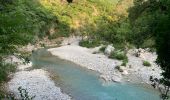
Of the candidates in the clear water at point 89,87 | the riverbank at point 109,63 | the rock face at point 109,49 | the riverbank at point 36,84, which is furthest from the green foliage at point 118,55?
the riverbank at point 36,84

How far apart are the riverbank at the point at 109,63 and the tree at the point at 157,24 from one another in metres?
15.3

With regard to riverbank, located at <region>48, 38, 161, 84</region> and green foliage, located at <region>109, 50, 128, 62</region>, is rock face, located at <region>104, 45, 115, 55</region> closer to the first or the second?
riverbank, located at <region>48, 38, 161, 84</region>

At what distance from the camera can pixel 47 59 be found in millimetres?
38406

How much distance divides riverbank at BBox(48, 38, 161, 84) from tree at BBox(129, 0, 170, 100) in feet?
50.0

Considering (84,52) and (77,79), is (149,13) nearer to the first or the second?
(77,79)

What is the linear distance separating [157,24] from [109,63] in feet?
79.5

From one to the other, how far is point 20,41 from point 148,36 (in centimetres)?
494

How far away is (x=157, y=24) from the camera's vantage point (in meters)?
12.4

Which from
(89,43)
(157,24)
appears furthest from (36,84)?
(89,43)

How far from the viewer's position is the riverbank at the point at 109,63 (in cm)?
3134

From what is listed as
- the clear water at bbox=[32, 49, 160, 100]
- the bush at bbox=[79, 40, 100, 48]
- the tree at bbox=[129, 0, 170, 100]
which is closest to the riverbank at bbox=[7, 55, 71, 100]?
the clear water at bbox=[32, 49, 160, 100]

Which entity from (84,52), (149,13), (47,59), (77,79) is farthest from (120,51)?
(149,13)

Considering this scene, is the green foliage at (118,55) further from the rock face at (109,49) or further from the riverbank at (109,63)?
the rock face at (109,49)

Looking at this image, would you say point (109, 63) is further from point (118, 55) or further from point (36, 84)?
point (36, 84)
